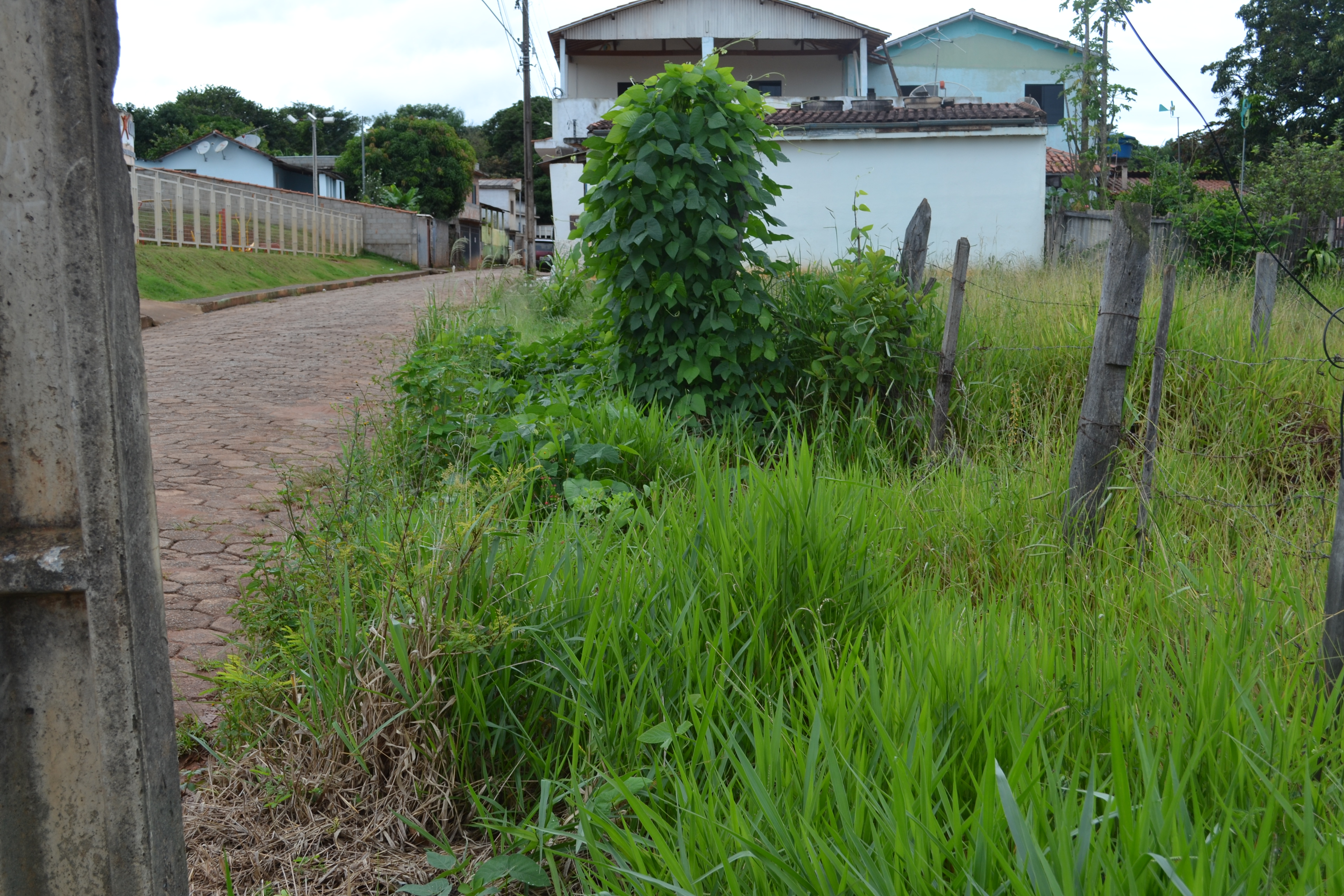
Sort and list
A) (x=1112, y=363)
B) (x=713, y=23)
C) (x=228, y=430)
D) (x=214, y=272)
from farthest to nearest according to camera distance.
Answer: (x=713, y=23) → (x=214, y=272) → (x=228, y=430) → (x=1112, y=363)

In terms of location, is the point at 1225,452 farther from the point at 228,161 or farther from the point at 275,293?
the point at 228,161

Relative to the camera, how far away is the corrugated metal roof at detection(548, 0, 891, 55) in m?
27.1

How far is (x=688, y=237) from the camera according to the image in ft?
17.4

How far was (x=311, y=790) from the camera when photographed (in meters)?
2.28

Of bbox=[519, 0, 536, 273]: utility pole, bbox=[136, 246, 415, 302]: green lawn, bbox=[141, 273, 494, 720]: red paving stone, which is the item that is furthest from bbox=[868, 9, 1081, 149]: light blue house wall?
bbox=[141, 273, 494, 720]: red paving stone

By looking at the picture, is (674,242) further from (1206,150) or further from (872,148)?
(1206,150)

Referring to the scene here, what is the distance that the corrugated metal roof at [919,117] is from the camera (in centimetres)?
1742

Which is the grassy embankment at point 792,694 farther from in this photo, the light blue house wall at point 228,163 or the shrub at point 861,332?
the light blue house wall at point 228,163

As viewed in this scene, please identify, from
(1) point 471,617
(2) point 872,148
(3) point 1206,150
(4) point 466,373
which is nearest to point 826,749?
(1) point 471,617

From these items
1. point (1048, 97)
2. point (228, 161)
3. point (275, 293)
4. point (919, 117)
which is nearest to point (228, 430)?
point (919, 117)

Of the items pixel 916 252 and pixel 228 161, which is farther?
pixel 228 161

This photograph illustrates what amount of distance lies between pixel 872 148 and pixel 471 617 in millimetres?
17266

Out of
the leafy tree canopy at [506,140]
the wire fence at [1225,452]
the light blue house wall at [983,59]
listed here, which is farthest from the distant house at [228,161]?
the wire fence at [1225,452]

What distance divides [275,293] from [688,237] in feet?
59.1
